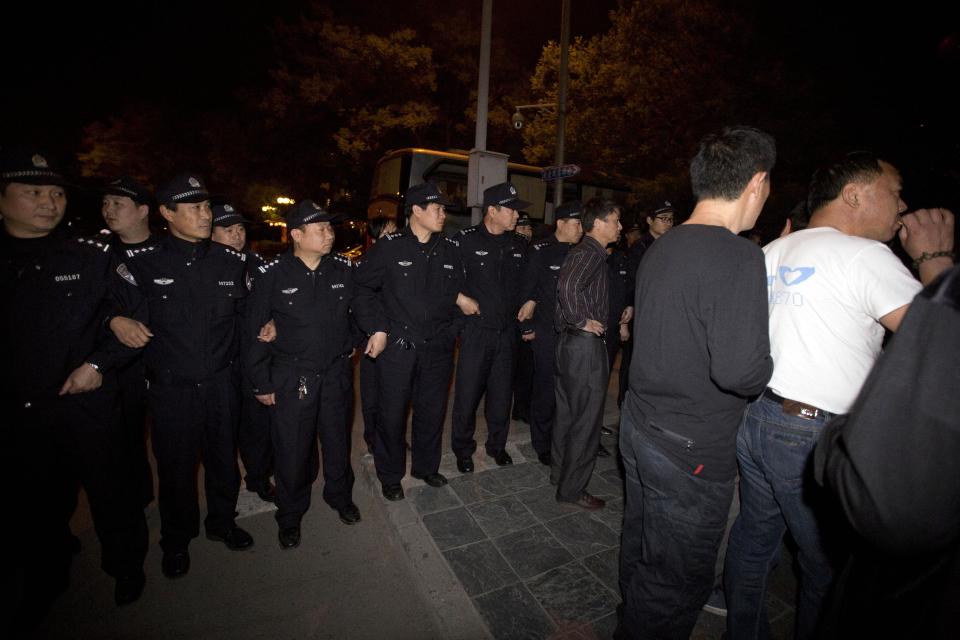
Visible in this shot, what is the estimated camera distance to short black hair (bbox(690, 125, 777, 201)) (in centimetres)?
176

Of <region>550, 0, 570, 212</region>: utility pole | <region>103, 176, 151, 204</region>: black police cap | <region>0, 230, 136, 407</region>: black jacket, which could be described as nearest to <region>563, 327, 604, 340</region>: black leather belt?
<region>0, 230, 136, 407</region>: black jacket

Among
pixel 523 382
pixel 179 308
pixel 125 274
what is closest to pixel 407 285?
pixel 179 308

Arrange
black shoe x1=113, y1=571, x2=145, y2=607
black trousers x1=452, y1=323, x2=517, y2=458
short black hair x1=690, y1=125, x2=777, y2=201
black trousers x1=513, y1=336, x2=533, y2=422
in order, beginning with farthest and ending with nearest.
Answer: black trousers x1=513, y1=336, x2=533, y2=422, black trousers x1=452, y1=323, x2=517, y2=458, black shoe x1=113, y1=571, x2=145, y2=607, short black hair x1=690, y1=125, x2=777, y2=201

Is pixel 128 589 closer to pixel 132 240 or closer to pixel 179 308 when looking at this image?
pixel 179 308

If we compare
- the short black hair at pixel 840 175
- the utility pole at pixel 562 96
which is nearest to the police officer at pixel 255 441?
the short black hair at pixel 840 175

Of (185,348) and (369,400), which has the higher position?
(185,348)

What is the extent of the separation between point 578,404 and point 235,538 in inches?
101

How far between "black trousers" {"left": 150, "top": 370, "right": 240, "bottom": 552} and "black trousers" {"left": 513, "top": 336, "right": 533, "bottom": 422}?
303cm

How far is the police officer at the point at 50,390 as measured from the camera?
7.41 feet

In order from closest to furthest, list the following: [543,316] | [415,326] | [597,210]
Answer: [597,210], [415,326], [543,316]

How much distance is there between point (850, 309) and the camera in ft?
5.78

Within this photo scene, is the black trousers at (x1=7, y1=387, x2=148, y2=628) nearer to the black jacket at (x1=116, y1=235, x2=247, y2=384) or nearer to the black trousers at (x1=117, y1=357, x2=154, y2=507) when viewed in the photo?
the black jacket at (x1=116, y1=235, x2=247, y2=384)

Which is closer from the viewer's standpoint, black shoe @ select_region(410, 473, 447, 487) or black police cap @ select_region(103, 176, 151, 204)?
black police cap @ select_region(103, 176, 151, 204)

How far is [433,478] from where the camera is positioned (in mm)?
3729
